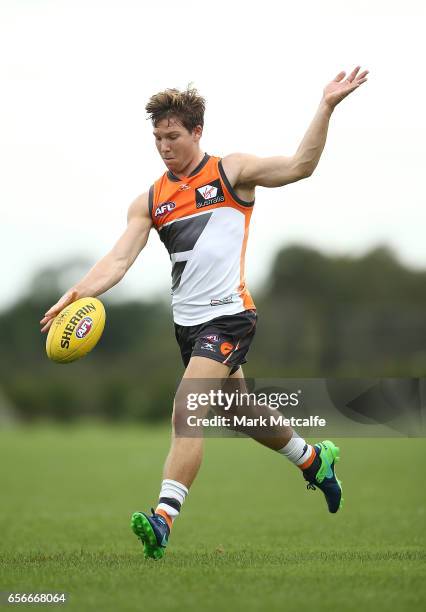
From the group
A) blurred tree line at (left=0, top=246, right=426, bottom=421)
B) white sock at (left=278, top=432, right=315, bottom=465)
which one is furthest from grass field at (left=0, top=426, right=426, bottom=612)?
blurred tree line at (left=0, top=246, right=426, bottom=421)

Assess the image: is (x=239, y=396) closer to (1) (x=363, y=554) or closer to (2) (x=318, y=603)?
(1) (x=363, y=554)

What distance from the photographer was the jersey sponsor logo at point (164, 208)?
6.79 m

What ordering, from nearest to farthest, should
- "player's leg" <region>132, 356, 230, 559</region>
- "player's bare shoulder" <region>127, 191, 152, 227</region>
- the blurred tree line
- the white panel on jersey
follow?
"player's leg" <region>132, 356, 230, 559</region> → the white panel on jersey → "player's bare shoulder" <region>127, 191, 152, 227</region> → the blurred tree line

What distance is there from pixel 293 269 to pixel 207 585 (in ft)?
264

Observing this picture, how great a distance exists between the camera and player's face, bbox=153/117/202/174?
6.70 meters

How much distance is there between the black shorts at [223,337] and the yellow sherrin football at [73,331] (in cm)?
65

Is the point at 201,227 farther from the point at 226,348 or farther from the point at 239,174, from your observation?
the point at 226,348

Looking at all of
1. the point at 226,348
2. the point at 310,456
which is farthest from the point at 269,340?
the point at 226,348

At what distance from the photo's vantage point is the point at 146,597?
15.9 ft

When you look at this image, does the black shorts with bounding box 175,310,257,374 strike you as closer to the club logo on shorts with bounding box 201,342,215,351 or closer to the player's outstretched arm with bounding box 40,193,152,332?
the club logo on shorts with bounding box 201,342,215,351

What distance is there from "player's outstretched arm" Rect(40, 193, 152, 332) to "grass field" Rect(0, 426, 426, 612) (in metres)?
1.82

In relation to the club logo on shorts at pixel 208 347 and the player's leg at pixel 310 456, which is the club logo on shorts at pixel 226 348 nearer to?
the club logo on shorts at pixel 208 347

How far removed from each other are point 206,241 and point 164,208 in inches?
15.7

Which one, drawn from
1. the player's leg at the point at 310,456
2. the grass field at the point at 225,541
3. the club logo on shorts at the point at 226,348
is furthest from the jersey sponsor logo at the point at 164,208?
the grass field at the point at 225,541
